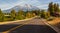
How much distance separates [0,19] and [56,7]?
299 feet

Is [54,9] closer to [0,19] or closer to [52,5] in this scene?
[52,5]

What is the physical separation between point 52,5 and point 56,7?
3.14m

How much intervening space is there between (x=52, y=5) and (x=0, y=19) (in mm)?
90782

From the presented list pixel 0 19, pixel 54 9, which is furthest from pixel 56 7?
pixel 0 19

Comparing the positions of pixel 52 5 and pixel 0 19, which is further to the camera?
pixel 52 5

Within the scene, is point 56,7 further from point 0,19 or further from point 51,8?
point 0,19

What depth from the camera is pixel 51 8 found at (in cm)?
13762

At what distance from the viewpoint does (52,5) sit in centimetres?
A: 14200

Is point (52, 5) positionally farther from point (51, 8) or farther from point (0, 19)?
point (0, 19)

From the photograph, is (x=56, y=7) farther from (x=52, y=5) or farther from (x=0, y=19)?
(x=0, y=19)

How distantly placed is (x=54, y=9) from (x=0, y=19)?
89078mm

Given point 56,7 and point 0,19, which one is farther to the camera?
point 56,7

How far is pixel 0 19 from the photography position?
2159 inches

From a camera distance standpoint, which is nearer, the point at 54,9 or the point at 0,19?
the point at 0,19
